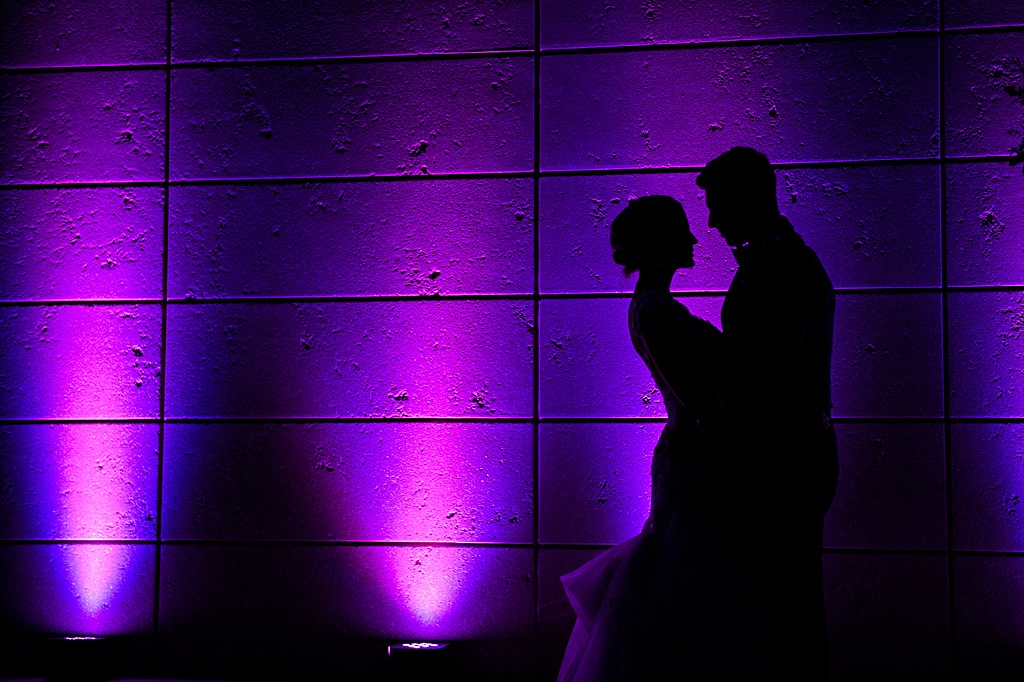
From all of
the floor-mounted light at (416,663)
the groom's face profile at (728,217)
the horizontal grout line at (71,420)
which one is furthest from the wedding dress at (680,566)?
the horizontal grout line at (71,420)

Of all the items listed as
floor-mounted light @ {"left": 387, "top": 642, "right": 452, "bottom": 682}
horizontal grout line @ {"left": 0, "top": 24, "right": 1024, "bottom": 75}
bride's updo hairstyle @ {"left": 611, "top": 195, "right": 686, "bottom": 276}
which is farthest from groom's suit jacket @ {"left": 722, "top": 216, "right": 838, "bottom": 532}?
horizontal grout line @ {"left": 0, "top": 24, "right": 1024, "bottom": 75}

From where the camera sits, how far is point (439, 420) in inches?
148

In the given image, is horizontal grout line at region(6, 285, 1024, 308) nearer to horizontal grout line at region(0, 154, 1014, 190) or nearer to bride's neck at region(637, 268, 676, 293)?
horizontal grout line at region(0, 154, 1014, 190)

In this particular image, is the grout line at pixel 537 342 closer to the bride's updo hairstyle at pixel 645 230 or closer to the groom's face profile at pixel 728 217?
the bride's updo hairstyle at pixel 645 230

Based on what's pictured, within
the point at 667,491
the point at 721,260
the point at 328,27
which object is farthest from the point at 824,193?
the point at 328,27

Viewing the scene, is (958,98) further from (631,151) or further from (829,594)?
(829,594)

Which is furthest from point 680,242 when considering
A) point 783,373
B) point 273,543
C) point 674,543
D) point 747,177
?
point 273,543

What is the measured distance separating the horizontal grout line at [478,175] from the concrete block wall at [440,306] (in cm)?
Answer: 1

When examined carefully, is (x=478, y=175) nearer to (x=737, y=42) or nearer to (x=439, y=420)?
(x=439, y=420)

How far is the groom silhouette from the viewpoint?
209 cm

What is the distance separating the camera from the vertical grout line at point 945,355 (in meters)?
3.48

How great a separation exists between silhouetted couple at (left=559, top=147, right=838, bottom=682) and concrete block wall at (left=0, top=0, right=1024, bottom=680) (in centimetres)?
140

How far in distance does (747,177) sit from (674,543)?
3.08ft

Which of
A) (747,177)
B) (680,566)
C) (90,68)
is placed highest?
(90,68)
